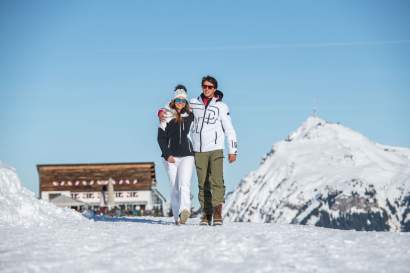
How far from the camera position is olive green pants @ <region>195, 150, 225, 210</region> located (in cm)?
1234

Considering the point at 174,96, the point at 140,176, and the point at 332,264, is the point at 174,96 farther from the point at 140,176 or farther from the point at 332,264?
the point at 140,176

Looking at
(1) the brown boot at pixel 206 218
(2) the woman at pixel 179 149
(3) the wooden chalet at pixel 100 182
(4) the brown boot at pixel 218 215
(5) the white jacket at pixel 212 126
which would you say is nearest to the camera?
(4) the brown boot at pixel 218 215

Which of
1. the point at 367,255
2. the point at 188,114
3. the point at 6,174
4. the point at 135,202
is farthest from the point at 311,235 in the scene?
the point at 135,202

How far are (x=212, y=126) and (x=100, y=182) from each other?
86837 millimetres

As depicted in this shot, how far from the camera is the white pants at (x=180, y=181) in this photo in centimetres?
1262

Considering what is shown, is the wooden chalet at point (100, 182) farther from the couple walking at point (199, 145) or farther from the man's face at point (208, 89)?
the man's face at point (208, 89)

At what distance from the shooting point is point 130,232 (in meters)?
10.3

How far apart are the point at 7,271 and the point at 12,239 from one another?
2707mm

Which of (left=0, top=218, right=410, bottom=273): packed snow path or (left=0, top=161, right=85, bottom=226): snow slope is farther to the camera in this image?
(left=0, top=161, right=85, bottom=226): snow slope

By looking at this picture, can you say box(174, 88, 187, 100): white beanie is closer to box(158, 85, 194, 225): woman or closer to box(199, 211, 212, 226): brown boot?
box(158, 85, 194, 225): woman

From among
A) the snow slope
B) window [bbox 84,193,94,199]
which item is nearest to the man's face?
the snow slope

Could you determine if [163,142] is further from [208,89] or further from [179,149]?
[208,89]

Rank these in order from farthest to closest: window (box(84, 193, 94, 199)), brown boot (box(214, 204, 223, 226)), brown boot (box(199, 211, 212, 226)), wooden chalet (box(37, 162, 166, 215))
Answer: window (box(84, 193, 94, 199)) → wooden chalet (box(37, 162, 166, 215)) → brown boot (box(199, 211, 212, 226)) → brown boot (box(214, 204, 223, 226))

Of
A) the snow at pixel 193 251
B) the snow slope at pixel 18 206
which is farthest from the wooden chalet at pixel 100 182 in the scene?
the snow at pixel 193 251
